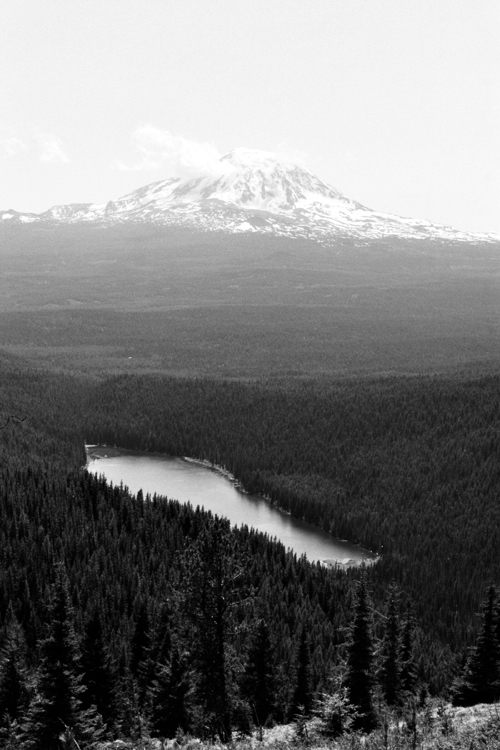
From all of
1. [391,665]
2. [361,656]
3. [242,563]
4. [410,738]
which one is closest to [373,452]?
[391,665]

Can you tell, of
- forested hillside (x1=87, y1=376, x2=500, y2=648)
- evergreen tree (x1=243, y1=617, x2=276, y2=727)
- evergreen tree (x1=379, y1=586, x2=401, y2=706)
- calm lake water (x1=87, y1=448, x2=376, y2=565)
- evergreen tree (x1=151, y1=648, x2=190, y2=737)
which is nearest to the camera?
evergreen tree (x1=151, y1=648, x2=190, y2=737)

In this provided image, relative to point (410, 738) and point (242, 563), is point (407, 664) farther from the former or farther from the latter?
point (410, 738)

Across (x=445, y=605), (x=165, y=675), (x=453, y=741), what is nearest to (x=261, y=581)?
(x=445, y=605)

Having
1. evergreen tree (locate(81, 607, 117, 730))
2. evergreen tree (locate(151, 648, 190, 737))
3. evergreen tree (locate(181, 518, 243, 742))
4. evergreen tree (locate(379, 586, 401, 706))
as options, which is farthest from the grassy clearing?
evergreen tree (locate(379, 586, 401, 706))

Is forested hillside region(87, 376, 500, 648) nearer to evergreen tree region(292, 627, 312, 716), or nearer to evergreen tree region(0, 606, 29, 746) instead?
evergreen tree region(292, 627, 312, 716)

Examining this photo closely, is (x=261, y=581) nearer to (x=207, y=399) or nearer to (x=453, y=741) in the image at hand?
(x=453, y=741)
